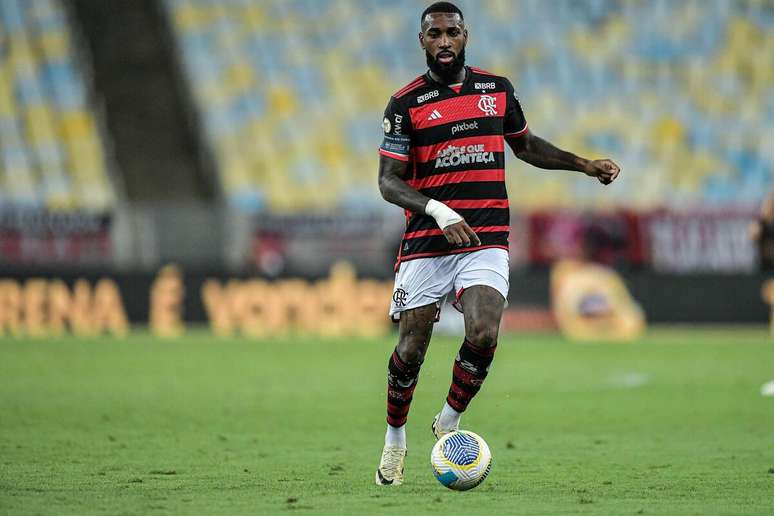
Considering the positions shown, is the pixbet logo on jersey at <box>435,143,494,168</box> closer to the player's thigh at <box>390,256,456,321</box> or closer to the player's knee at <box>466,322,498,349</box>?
the player's thigh at <box>390,256,456,321</box>

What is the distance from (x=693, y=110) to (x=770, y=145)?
5.67 ft

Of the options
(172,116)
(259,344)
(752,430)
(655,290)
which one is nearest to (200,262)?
(259,344)

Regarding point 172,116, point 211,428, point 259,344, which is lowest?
point 259,344

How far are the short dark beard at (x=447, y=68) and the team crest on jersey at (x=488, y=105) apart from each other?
183mm

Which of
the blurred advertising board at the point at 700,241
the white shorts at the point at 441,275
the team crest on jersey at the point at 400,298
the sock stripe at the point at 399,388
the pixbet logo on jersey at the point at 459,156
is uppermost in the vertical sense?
the pixbet logo on jersey at the point at 459,156

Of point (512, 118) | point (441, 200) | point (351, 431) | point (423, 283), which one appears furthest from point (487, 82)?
point (351, 431)

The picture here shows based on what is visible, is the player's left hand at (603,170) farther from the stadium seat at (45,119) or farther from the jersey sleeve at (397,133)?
the stadium seat at (45,119)

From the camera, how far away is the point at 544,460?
26.3 feet

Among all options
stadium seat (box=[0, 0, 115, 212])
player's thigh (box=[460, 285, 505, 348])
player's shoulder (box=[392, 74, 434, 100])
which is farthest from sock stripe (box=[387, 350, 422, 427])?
stadium seat (box=[0, 0, 115, 212])

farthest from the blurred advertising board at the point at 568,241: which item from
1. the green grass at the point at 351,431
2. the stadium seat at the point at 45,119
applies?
the stadium seat at the point at 45,119

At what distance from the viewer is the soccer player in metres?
7.00

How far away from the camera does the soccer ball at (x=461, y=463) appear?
21.8ft

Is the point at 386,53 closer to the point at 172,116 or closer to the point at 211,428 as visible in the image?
the point at 172,116

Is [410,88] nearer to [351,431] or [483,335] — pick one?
[483,335]
